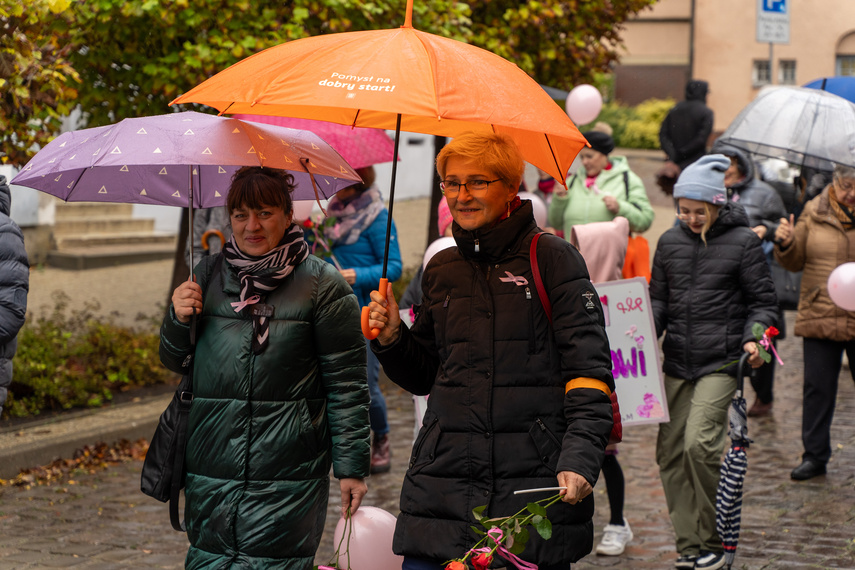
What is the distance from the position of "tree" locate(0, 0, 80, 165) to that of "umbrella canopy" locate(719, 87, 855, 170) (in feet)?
13.7

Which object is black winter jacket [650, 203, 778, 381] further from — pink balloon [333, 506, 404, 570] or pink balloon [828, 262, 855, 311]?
pink balloon [333, 506, 404, 570]

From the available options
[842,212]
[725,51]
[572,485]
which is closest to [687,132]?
[842,212]

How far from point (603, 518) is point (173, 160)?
148 inches

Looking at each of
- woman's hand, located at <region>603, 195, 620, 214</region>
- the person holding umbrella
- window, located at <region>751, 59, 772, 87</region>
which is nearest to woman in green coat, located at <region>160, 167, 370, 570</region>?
the person holding umbrella

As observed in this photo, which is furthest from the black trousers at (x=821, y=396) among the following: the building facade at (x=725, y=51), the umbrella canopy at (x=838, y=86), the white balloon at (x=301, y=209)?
the building facade at (x=725, y=51)

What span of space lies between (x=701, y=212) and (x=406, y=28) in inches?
99.1

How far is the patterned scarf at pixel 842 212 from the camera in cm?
719

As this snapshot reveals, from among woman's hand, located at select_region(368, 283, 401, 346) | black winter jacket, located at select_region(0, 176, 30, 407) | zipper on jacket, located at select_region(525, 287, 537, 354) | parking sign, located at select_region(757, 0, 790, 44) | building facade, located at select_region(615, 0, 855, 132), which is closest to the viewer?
zipper on jacket, located at select_region(525, 287, 537, 354)

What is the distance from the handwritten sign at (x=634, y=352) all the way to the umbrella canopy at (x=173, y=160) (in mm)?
1852

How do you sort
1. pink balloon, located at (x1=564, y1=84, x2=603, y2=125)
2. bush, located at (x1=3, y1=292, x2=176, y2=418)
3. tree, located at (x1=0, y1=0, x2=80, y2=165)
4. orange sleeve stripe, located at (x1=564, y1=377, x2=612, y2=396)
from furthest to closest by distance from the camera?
pink balloon, located at (x1=564, y1=84, x2=603, y2=125) → bush, located at (x1=3, y1=292, x2=176, y2=418) → tree, located at (x1=0, y1=0, x2=80, y2=165) → orange sleeve stripe, located at (x1=564, y1=377, x2=612, y2=396)

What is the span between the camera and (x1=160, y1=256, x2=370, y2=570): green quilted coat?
3.78 metres

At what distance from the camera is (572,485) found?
313 cm

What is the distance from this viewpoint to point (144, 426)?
7.86 metres

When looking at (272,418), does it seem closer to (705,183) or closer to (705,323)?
(705,323)
